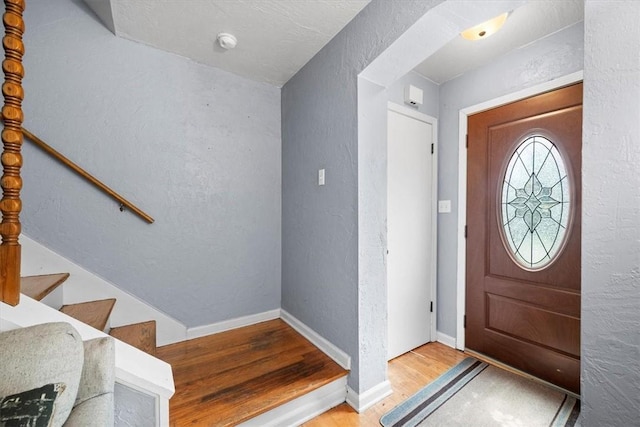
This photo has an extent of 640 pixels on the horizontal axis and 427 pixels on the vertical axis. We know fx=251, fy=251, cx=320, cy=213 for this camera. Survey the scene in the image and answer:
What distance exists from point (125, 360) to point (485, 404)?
6.34ft

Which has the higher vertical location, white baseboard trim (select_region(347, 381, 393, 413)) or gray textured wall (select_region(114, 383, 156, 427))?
gray textured wall (select_region(114, 383, 156, 427))

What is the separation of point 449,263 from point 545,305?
0.66 m

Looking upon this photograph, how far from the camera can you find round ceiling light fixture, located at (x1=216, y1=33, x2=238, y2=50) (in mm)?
1666

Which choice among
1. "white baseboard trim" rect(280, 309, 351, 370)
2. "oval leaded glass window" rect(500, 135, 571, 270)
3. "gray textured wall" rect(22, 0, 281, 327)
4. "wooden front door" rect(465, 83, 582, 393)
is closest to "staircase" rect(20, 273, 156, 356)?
"gray textured wall" rect(22, 0, 281, 327)

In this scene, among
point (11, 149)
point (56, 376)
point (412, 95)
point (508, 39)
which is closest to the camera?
point (56, 376)

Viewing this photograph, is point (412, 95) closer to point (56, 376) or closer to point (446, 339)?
point (446, 339)

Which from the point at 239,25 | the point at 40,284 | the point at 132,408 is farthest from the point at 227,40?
the point at 132,408

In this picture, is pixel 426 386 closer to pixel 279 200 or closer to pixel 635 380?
pixel 635 380

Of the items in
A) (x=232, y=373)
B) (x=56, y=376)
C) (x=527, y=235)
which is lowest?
(x=232, y=373)

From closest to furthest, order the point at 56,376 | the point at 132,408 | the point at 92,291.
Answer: the point at 56,376
the point at 132,408
the point at 92,291

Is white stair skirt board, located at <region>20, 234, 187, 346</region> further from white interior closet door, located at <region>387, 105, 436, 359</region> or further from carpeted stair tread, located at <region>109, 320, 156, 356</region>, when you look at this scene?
white interior closet door, located at <region>387, 105, 436, 359</region>

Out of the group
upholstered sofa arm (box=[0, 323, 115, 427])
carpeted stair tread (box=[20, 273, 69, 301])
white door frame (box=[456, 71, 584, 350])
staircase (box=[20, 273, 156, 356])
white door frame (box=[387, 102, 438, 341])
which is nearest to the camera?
upholstered sofa arm (box=[0, 323, 115, 427])

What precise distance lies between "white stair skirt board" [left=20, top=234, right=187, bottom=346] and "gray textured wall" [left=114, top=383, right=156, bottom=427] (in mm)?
841

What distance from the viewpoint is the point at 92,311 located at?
4.69ft
